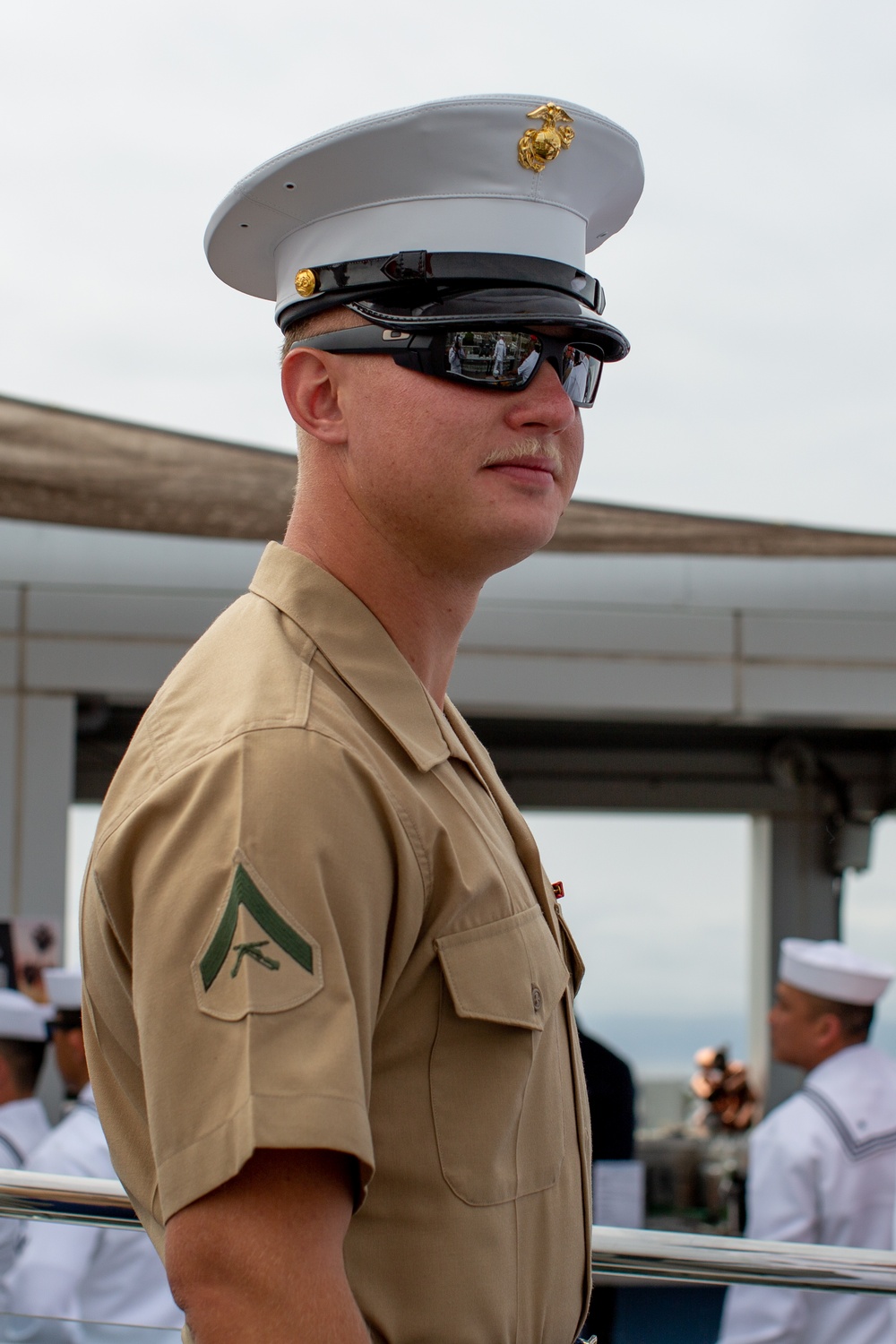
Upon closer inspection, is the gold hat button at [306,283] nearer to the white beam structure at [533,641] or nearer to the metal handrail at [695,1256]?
the metal handrail at [695,1256]

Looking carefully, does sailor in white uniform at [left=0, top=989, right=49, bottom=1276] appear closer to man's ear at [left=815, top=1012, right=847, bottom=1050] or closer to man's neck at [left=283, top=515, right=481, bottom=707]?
man's ear at [left=815, top=1012, right=847, bottom=1050]

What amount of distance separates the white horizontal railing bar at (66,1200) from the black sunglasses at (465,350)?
1.21 m

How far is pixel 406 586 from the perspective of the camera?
1223 millimetres

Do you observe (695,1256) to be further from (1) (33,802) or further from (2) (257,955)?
(1) (33,802)

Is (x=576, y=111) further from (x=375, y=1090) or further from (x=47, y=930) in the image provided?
(x=47, y=930)

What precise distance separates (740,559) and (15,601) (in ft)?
9.96

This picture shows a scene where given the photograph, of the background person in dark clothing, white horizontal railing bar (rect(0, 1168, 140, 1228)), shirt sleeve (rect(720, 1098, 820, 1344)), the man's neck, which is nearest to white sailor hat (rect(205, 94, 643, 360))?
the man's neck

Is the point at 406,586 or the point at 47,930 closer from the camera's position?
the point at 406,586

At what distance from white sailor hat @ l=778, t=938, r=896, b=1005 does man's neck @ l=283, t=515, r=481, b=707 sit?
3705 millimetres

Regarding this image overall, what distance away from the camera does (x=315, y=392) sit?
3.99 ft

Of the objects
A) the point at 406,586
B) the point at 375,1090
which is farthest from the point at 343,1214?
the point at 406,586

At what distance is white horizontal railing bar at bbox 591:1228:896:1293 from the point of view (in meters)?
1.91

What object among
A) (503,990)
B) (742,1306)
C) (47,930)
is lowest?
(742,1306)

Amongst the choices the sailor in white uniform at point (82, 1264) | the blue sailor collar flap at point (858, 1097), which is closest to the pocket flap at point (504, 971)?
the sailor in white uniform at point (82, 1264)
